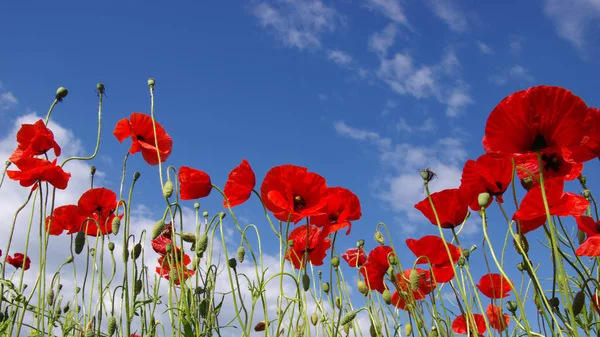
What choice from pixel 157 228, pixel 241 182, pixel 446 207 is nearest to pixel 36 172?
pixel 157 228

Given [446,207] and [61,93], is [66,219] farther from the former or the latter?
[446,207]

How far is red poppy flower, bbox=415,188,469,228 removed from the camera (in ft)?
6.57

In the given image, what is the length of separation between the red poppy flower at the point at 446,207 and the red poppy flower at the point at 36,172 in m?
1.66

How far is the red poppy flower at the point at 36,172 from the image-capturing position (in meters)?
2.42

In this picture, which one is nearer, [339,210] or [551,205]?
[551,205]

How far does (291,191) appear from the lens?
217 cm

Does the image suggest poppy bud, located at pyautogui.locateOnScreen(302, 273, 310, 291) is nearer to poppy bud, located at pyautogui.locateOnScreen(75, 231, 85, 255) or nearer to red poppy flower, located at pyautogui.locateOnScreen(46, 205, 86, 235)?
poppy bud, located at pyautogui.locateOnScreen(75, 231, 85, 255)

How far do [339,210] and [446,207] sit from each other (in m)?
0.52

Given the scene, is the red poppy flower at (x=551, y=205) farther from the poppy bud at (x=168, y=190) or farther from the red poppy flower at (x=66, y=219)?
the red poppy flower at (x=66, y=219)

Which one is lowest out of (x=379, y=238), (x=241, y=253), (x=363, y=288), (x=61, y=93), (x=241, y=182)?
(x=363, y=288)

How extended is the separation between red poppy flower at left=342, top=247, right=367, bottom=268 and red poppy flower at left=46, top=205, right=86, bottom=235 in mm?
1445

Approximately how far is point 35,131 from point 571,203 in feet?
7.86

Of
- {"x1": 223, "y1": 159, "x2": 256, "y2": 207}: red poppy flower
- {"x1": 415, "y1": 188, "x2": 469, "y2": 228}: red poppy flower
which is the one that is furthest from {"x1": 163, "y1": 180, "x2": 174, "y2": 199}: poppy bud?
{"x1": 415, "y1": 188, "x2": 469, "y2": 228}: red poppy flower

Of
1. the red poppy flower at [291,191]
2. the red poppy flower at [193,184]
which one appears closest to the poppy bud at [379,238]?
the red poppy flower at [291,191]
